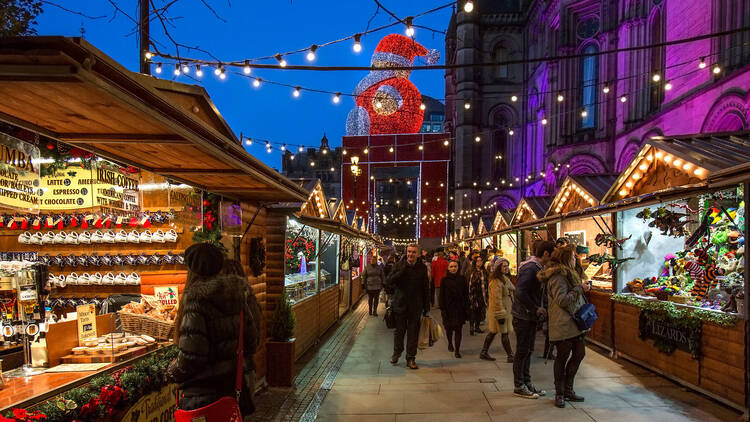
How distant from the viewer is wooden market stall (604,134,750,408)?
5461 mm

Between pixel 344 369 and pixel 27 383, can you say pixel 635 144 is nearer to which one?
pixel 344 369

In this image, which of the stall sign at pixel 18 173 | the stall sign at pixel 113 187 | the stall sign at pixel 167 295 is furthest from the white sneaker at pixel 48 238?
the stall sign at pixel 18 173

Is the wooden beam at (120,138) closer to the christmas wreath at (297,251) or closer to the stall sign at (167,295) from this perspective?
the stall sign at (167,295)

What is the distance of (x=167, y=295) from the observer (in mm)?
6066

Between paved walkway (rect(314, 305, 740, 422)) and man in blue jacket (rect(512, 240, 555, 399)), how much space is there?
19 centimetres

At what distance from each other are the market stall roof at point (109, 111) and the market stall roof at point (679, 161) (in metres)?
5.74

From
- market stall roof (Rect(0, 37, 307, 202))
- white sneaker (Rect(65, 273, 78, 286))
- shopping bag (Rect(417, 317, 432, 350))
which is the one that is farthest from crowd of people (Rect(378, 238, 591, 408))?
white sneaker (Rect(65, 273, 78, 286))

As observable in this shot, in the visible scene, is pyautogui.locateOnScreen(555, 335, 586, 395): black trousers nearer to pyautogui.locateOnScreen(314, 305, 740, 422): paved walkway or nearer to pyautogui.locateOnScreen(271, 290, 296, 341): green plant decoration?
pyautogui.locateOnScreen(314, 305, 740, 422): paved walkway

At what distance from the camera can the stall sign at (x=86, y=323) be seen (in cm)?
400

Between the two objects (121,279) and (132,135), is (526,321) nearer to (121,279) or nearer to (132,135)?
(132,135)

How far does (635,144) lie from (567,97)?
25.1 ft

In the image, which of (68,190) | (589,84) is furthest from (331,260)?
(589,84)

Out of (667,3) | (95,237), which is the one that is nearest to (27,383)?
(95,237)

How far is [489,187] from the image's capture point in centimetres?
3916
